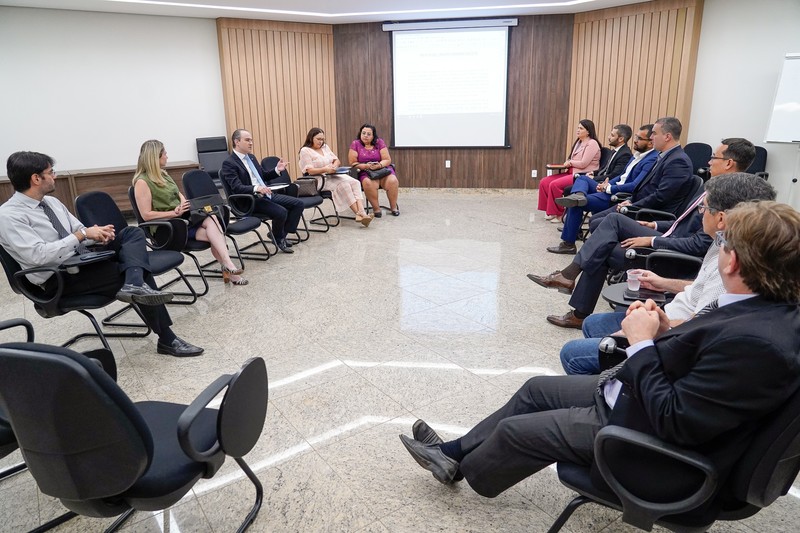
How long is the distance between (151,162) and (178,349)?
167cm

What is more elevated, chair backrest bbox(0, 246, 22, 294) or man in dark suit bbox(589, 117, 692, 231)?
man in dark suit bbox(589, 117, 692, 231)

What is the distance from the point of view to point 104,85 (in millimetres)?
7465

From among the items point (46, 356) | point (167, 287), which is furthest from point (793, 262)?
point (167, 287)

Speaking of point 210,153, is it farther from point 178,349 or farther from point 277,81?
point 178,349

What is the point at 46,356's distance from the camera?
4.19 ft

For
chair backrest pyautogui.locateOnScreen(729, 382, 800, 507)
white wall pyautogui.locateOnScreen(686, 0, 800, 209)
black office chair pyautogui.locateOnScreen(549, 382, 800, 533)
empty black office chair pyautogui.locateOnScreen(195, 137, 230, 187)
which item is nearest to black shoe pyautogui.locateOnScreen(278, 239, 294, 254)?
empty black office chair pyautogui.locateOnScreen(195, 137, 230, 187)

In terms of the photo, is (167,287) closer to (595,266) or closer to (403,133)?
(595,266)

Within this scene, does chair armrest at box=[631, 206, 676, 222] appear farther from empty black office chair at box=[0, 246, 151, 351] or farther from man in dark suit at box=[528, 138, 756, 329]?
empty black office chair at box=[0, 246, 151, 351]

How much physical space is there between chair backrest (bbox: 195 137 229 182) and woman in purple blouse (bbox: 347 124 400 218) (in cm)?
214

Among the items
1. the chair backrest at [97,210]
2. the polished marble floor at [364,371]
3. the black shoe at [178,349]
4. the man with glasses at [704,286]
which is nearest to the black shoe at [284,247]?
the polished marble floor at [364,371]

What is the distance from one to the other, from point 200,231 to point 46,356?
3.37 meters

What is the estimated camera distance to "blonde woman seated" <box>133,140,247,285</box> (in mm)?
4121

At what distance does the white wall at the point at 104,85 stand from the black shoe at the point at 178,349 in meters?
5.46

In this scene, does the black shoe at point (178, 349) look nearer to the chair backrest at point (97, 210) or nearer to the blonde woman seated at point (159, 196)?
the chair backrest at point (97, 210)
